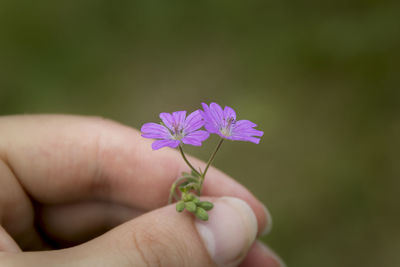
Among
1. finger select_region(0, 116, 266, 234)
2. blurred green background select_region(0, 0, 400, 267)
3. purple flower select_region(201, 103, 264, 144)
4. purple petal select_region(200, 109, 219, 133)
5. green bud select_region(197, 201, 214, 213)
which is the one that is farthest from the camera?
blurred green background select_region(0, 0, 400, 267)

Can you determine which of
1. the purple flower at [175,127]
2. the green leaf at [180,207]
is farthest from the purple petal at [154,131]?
the green leaf at [180,207]

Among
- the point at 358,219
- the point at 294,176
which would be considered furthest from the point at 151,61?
the point at 358,219

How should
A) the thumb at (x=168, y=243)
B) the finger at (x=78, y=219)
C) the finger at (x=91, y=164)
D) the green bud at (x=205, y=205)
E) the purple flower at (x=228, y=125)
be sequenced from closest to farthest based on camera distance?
the thumb at (x=168, y=243)
the purple flower at (x=228, y=125)
the green bud at (x=205, y=205)
the finger at (x=91, y=164)
the finger at (x=78, y=219)

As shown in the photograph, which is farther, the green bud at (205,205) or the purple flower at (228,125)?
the green bud at (205,205)

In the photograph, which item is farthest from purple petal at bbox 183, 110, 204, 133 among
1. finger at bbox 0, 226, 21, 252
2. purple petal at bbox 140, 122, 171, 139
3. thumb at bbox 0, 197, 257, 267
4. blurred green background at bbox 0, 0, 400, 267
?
blurred green background at bbox 0, 0, 400, 267

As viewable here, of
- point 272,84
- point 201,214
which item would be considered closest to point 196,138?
point 201,214

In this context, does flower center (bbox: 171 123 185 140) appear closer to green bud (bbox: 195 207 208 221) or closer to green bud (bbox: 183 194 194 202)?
green bud (bbox: 183 194 194 202)

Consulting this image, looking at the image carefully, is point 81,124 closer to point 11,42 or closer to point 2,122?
point 2,122

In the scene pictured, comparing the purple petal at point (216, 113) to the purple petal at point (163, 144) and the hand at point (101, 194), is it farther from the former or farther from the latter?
the hand at point (101, 194)
